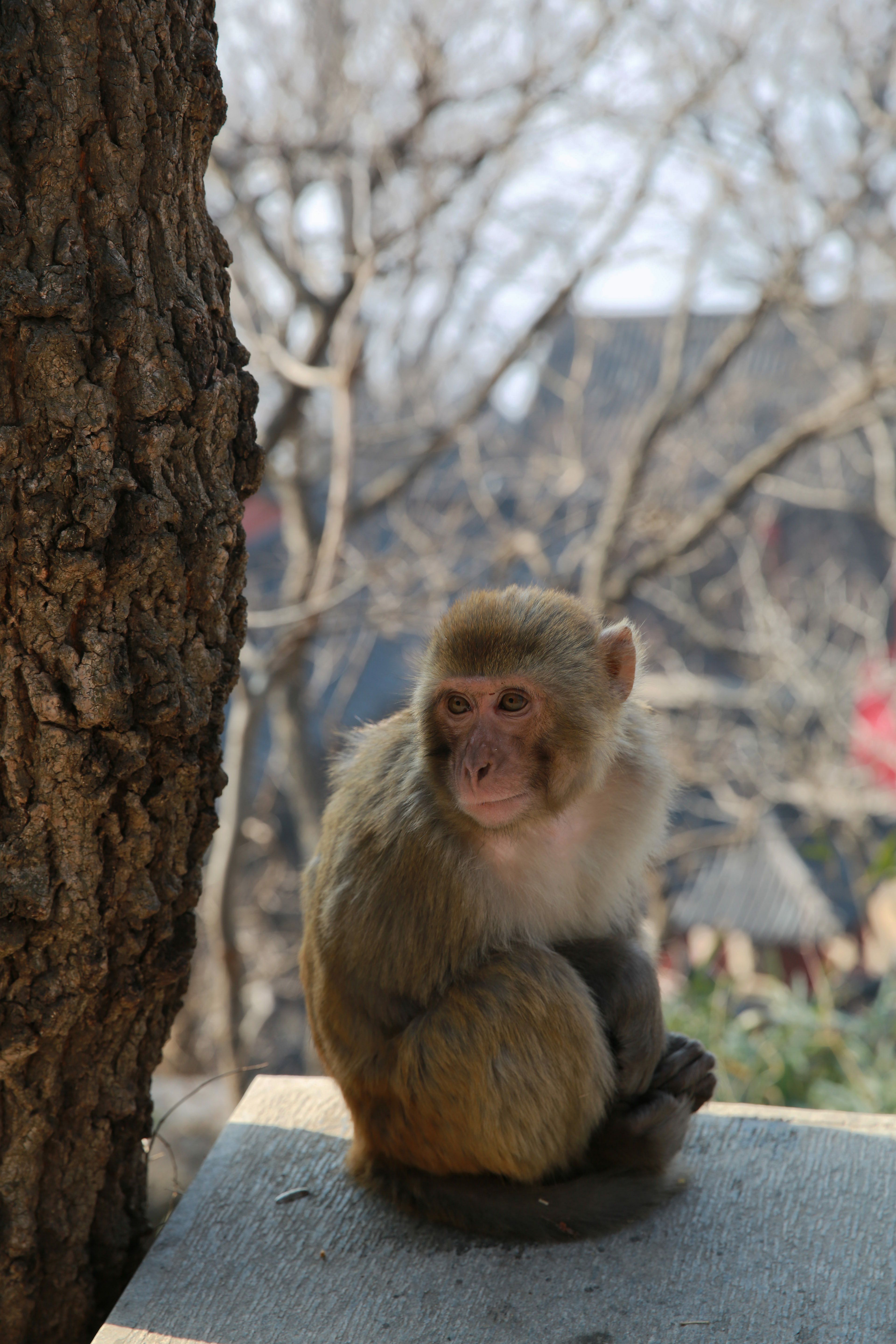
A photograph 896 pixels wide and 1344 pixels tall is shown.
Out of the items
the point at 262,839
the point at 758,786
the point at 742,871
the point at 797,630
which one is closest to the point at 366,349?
the point at 262,839

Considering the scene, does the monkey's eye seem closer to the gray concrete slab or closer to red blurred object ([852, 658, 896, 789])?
the gray concrete slab

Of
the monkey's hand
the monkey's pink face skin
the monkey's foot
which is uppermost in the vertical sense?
the monkey's pink face skin

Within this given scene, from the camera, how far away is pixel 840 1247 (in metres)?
2.10

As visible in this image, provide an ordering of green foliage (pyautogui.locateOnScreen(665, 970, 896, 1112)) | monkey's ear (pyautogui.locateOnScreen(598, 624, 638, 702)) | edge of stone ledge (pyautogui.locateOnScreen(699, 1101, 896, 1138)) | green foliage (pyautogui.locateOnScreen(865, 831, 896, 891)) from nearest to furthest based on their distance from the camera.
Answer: monkey's ear (pyautogui.locateOnScreen(598, 624, 638, 702)) < edge of stone ledge (pyautogui.locateOnScreen(699, 1101, 896, 1138)) < green foliage (pyautogui.locateOnScreen(665, 970, 896, 1112)) < green foliage (pyautogui.locateOnScreen(865, 831, 896, 891))

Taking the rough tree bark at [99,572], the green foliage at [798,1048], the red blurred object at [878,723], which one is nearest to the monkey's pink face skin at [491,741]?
the rough tree bark at [99,572]

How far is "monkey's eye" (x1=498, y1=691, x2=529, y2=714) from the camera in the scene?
220 centimetres

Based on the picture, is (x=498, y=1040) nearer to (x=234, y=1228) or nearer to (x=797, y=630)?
(x=234, y=1228)

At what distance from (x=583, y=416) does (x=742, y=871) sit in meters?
5.83

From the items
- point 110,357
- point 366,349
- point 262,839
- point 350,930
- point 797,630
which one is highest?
point 366,349

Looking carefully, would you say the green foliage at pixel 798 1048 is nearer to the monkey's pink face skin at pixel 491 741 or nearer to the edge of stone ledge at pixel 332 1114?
the edge of stone ledge at pixel 332 1114

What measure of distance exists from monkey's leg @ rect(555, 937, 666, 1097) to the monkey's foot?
0.12ft

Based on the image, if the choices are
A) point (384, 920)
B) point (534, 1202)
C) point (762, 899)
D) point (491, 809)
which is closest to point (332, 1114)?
point (534, 1202)

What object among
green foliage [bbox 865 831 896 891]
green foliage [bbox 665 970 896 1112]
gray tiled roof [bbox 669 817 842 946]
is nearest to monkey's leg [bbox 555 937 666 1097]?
green foliage [bbox 665 970 896 1112]

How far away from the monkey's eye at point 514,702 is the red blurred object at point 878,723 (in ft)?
21.4
